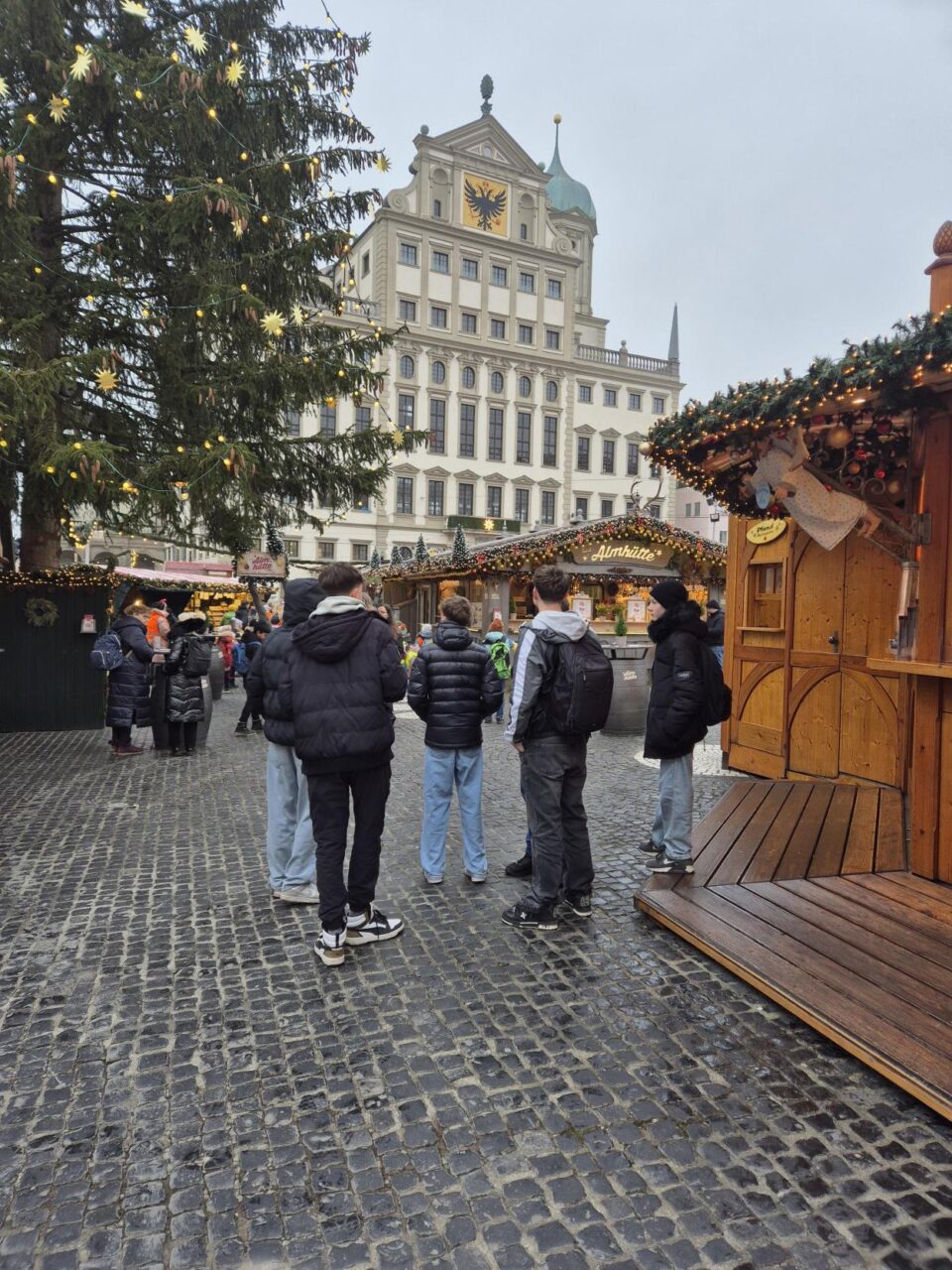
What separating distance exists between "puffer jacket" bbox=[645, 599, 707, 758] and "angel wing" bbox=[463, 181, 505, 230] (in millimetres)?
54939

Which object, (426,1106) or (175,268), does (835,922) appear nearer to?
(426,1106)

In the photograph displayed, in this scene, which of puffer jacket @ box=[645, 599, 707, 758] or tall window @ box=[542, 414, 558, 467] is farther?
tall window @ box=[542, 414, 558, 467]

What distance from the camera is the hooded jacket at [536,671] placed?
3.89m

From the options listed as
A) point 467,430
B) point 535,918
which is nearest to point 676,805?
point 535,918

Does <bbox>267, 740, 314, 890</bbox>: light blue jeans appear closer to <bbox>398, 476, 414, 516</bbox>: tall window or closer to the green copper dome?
<bbox>398, 476, 414, 516</bbox>: tall window

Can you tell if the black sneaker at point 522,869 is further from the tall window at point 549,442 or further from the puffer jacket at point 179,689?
the tall window at point 549,442

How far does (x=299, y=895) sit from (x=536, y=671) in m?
1.97

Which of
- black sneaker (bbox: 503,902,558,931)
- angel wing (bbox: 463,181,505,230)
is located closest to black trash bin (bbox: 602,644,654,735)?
black sneaker (bbox: 503,902,558,931)

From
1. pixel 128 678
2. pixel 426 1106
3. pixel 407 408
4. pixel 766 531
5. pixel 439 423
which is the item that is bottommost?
pixel 426 1106

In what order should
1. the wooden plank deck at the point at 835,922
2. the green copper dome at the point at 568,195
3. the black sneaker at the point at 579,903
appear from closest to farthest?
1. the wooden plank deck at the point at 835,922
2. the black sneaker at the point at 579,903
3. the green copper dome at the point at 568,195

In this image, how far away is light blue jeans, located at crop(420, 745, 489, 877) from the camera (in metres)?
4.61

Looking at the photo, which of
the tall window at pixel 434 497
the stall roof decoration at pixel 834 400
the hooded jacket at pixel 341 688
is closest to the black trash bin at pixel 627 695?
the stall roof decoration at pixel 834 400

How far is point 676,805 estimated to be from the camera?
4.54 meters

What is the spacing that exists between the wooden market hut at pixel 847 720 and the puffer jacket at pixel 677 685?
0.84 metres
